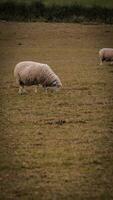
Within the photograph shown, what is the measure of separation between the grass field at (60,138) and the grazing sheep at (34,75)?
13.2 inches

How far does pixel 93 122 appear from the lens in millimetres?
11398

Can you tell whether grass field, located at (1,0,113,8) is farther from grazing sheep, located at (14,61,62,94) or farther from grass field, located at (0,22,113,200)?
grazing sheep, located at (14,61,62,94)

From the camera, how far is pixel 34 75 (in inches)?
564

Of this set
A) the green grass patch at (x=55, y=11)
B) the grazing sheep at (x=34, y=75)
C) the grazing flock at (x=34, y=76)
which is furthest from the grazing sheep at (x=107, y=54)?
the green grass patch at (x=55, y=11)

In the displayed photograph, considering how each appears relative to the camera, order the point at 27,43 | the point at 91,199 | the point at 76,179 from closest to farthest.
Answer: the point at 91,199, the point at 76,179, the point at 27,43

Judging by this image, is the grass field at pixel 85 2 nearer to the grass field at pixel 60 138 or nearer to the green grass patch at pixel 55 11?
the green grass patch at pixel 55 11

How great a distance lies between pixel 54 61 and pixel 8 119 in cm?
1422

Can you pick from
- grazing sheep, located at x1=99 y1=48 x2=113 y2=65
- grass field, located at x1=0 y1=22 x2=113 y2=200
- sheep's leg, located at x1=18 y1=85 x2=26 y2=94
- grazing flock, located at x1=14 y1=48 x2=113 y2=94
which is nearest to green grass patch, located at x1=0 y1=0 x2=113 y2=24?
grazing sheep, located at x1=99 y1=48 x2=113 y2=65

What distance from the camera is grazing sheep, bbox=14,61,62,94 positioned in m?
14.3

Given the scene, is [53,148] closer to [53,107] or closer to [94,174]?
[94,174]

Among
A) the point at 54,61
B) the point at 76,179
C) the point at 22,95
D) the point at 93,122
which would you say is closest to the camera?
the point at 76,179

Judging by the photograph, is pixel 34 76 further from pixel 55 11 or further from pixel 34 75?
pixel 55 11

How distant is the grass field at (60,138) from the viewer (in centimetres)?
734

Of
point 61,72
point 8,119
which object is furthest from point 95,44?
point 8,119
